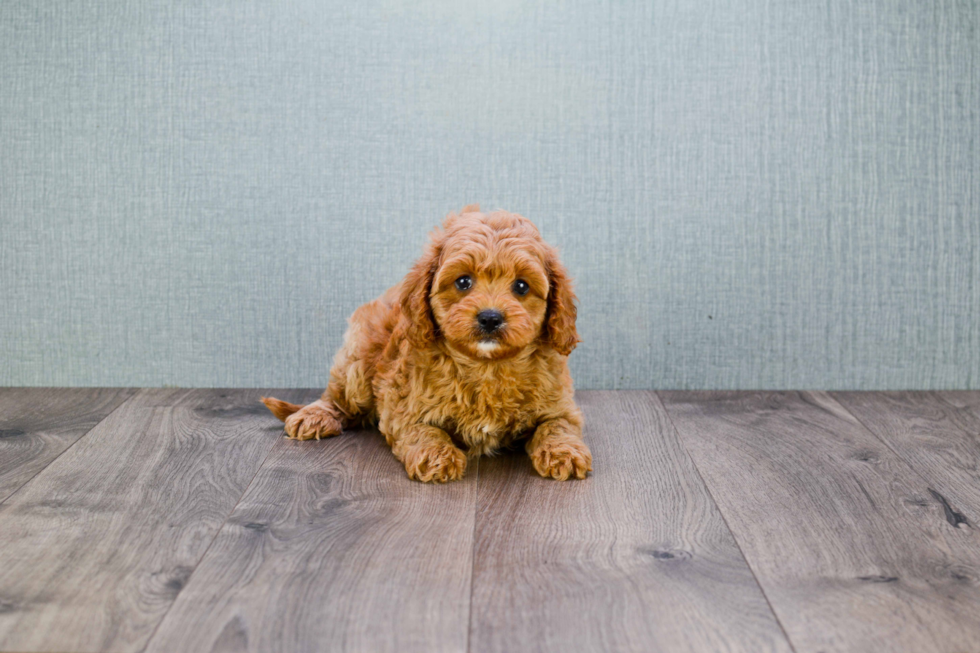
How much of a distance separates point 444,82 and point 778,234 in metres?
1.33

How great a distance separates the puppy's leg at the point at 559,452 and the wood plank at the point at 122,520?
2.58 ft

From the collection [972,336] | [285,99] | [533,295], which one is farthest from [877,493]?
[285,99]

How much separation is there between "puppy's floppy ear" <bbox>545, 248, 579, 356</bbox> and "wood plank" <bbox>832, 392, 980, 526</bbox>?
1.02 metres

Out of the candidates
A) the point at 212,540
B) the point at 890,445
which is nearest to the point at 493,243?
the point at 212,540

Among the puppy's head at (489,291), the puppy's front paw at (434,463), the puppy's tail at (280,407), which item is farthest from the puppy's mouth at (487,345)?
the puppy's tail at (280,407)

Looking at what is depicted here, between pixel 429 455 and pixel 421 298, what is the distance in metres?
0.42

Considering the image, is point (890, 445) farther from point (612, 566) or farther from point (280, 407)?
point (280, 407)

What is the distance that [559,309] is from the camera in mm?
2275

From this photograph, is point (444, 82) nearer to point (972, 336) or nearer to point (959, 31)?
point (959, 31)

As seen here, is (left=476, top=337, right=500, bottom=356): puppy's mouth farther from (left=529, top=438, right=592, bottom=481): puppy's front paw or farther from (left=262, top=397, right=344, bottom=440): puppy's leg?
(left=262, top=397, right=344, bottom=440): puppy's leg

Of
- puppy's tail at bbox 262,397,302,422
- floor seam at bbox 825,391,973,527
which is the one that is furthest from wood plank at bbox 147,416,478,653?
floor seam at bbox 825,391,973,527

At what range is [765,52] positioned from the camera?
2994 millimetres

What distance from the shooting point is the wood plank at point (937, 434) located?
2.18 metres

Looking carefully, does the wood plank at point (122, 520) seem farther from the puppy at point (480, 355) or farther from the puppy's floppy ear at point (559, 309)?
the puppy's floppy ear at point (559, 309)
